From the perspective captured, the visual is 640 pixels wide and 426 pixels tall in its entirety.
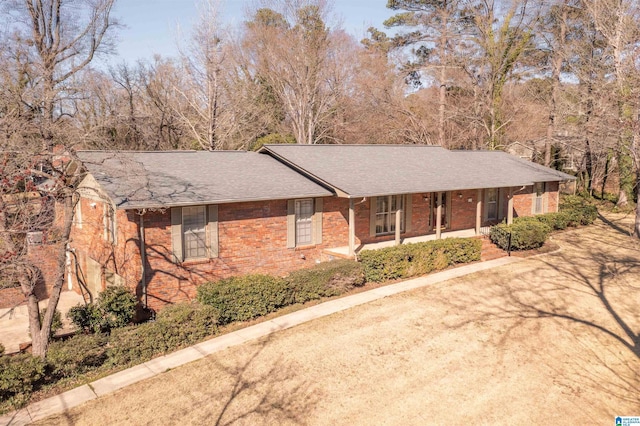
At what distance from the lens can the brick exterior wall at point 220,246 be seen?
12.6 meters

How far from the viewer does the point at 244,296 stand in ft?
39.3

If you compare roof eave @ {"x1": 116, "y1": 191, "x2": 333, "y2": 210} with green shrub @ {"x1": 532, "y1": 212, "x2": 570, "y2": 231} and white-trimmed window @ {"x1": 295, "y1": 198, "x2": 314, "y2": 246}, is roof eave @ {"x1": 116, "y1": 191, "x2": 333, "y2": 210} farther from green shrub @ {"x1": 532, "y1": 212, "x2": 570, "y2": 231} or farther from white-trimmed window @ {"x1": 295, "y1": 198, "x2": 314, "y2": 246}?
green shrub @ {"x1": 532, "y1": 212, "x2": 570, "y2": 231}

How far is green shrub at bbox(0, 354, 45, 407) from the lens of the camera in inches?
331

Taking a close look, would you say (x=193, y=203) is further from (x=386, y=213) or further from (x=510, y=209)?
(x=510, y=209)

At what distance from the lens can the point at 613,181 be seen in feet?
122

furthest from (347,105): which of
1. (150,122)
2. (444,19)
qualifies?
(150,122)

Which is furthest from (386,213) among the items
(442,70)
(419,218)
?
(442,70)

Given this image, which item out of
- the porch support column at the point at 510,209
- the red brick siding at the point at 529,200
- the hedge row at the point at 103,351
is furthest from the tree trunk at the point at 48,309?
the red brick siding at the point at 529,200

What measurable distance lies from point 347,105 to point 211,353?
30348 mm

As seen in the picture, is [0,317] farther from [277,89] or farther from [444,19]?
[444,19]

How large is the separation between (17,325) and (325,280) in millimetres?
9253

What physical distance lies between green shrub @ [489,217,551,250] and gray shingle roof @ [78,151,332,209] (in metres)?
8.06

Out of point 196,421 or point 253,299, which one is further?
point 253,299

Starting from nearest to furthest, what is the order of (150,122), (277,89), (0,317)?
(0,317), (150,122), (277,89)
